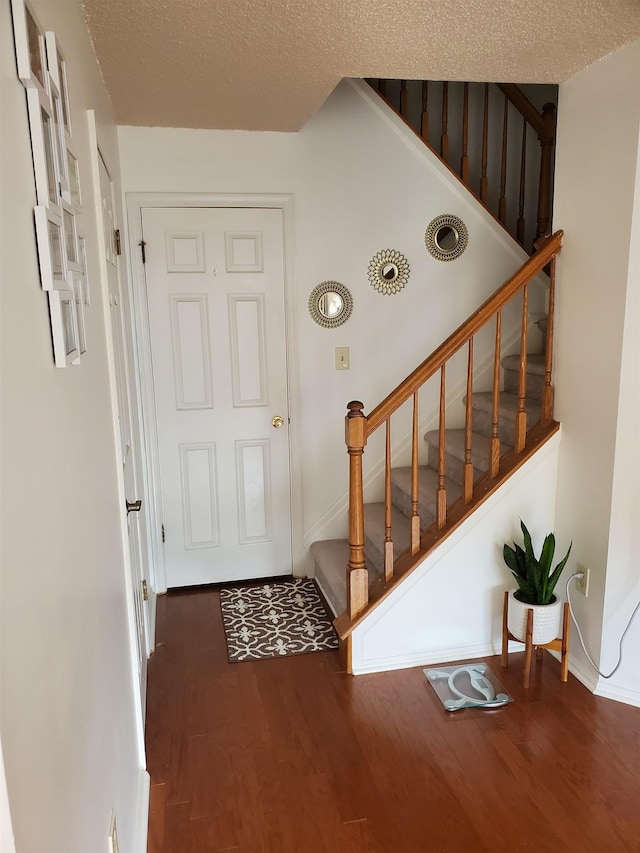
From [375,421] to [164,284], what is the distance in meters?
1.42

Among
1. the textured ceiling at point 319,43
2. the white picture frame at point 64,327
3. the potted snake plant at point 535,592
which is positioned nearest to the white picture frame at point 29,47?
the white picture frame at point 64,327

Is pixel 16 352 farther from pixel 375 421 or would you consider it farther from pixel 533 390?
pixel 533 390

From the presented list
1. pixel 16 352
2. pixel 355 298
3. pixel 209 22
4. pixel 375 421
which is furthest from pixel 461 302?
pixel 16 352

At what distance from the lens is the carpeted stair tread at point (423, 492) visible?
2.91 metres

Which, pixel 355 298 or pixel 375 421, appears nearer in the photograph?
pixel 375 421

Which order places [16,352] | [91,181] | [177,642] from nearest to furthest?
[16,352], [91,181], [177,642]

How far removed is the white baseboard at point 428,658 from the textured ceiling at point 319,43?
231cm

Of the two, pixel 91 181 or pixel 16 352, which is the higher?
pixel 91 181

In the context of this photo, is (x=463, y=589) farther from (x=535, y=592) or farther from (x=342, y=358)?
(x=342, y=358)

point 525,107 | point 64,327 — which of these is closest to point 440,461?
point 64,327

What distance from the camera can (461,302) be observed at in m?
3.45

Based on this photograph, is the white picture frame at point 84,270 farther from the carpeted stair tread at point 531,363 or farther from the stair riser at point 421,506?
the carpeted stair tread at point 531,363

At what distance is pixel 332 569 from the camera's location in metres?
3.14

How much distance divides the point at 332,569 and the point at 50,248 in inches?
96.9
